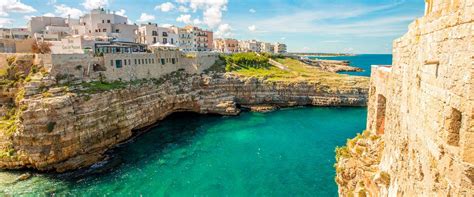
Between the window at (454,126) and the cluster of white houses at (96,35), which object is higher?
the cluster of white houses at (96,35)

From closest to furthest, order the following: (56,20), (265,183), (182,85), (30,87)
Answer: (265,183) < (30,87) < (182,85) < (56,20)

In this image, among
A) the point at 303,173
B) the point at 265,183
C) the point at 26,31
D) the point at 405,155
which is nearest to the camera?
the point at 405,155

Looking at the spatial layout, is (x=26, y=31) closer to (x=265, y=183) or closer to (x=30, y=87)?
(x=30, y=87)

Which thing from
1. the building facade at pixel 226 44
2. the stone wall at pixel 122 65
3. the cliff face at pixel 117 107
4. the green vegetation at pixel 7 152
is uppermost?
the building facade at pixel 226 44

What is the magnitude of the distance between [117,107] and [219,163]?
50.9 feet

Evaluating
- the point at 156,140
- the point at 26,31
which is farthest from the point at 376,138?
the point at 26,31

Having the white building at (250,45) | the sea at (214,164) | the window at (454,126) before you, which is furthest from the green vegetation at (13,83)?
the white building at (250,45)

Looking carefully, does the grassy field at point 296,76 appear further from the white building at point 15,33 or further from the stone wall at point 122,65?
the white building at point 15,33

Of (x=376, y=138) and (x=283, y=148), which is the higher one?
(x=376, y=138)

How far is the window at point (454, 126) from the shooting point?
17.0 ft

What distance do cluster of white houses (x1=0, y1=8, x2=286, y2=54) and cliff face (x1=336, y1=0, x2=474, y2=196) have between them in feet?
126

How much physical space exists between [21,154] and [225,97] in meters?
31.1

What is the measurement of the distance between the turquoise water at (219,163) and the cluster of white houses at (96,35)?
1604 centimetres

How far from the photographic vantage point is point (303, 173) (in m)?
25.8
